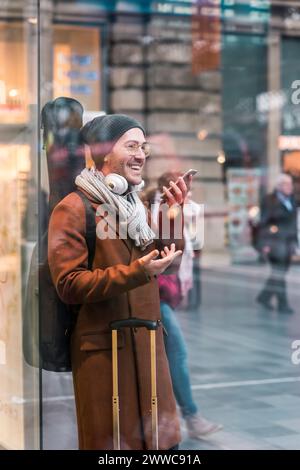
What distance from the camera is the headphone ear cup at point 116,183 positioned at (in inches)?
124

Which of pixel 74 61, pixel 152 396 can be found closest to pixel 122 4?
pixel 74 61

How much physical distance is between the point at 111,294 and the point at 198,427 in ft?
8.59

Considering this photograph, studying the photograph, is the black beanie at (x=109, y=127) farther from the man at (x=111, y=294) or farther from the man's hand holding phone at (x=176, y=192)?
the man's hand holding phone at (x=176, y=192)

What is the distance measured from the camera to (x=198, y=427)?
5.44m

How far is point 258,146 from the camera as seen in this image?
→ 1975 centimetres

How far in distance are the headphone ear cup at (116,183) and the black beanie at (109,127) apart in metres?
0.13

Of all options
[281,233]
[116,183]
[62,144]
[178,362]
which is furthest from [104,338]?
[281,233]

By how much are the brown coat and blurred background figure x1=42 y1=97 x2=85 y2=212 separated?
0.17 metres

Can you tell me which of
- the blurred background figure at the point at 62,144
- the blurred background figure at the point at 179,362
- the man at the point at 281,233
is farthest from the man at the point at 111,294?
the man at the point at 281,233

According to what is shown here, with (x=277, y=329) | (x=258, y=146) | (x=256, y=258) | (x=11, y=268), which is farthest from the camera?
(x=258, y=146)

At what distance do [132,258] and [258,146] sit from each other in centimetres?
1688

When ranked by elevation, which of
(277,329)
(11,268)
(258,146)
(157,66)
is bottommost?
(277,329)
